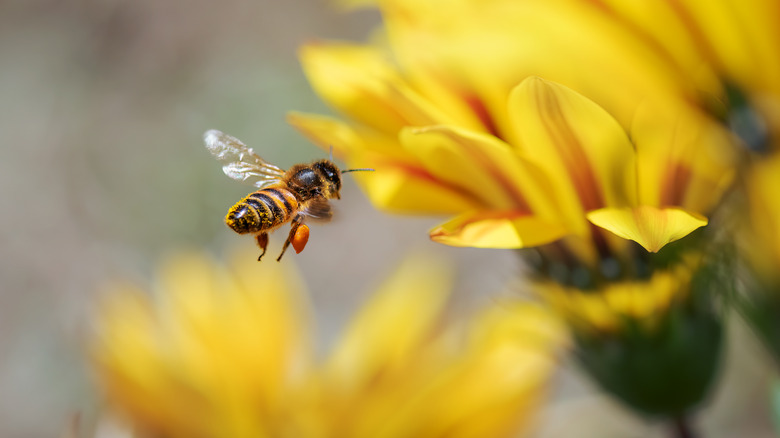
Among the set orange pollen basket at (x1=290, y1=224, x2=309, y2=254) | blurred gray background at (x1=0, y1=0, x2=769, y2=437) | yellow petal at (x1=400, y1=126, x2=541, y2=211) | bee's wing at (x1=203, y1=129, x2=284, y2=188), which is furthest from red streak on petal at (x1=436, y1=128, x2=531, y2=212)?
blurred gray background at (x1=0, y1=0, x2=769, y2=437)

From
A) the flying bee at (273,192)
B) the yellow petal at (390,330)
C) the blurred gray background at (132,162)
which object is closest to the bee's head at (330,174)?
the flying bee at (273,192)

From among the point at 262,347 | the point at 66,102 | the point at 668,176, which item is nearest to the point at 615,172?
the point at 668,176

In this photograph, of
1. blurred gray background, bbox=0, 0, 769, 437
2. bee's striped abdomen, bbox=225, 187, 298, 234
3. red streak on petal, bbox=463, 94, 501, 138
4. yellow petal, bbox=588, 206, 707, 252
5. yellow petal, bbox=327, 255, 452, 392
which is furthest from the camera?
blurred gray background, bbox=0, 0, 769, 437

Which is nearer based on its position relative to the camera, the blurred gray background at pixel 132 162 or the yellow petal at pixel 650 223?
the yellow petal at pixel 650 223

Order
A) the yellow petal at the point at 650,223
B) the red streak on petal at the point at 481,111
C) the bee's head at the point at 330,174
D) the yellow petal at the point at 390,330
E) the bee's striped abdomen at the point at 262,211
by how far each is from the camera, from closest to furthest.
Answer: the yellow petal at the point at 650,223 → the red streak on petal at the point at 481,111 → the bee's striped abdomen at the point at 262,211 → the bee's head at the point at 330,174 → the yellow petal at the point at 390,330

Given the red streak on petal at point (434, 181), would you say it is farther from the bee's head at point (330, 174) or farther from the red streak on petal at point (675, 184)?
the bee's head at point (330, 174)

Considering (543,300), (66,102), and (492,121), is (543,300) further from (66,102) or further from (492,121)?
(66,102)

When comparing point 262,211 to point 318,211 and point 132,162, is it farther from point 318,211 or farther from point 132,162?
point 132,162

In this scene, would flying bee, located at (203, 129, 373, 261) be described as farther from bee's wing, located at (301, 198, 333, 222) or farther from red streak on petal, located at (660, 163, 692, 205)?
red streak on petal, located at (660, 163, 692, 205)
